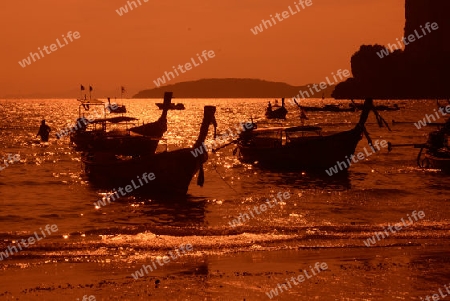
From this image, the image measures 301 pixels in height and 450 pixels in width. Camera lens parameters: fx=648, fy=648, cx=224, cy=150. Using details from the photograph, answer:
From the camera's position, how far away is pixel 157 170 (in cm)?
3203

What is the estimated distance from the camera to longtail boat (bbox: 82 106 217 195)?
3011 cm

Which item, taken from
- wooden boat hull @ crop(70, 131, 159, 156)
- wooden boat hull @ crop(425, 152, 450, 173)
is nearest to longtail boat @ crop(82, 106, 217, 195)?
wooden boat hull @ crop(70, 131, 159, 156)

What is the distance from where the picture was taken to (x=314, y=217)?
84.1 feet

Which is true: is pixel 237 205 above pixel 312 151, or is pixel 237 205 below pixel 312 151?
above

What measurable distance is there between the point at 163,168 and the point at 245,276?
16.6 metres

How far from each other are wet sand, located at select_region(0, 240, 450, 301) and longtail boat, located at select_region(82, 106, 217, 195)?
11.9 meters

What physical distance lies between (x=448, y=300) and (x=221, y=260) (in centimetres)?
641

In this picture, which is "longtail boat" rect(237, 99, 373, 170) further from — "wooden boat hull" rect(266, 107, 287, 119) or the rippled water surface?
"wooden boat hull" rect(266, 107, 287, 119)

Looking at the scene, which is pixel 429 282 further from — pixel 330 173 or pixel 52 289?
pixel 330 173

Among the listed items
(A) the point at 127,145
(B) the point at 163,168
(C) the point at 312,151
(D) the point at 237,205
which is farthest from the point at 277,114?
(D) the point at 237,205

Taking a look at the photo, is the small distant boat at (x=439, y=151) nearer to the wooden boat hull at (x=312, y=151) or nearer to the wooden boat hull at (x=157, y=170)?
the wooden boat hull at (x=312, y=151)

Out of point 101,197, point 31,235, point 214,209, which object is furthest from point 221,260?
point 101,197

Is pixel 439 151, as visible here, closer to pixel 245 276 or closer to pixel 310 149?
Answer: pixel 310 149

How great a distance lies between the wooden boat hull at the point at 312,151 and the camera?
43031 mm
